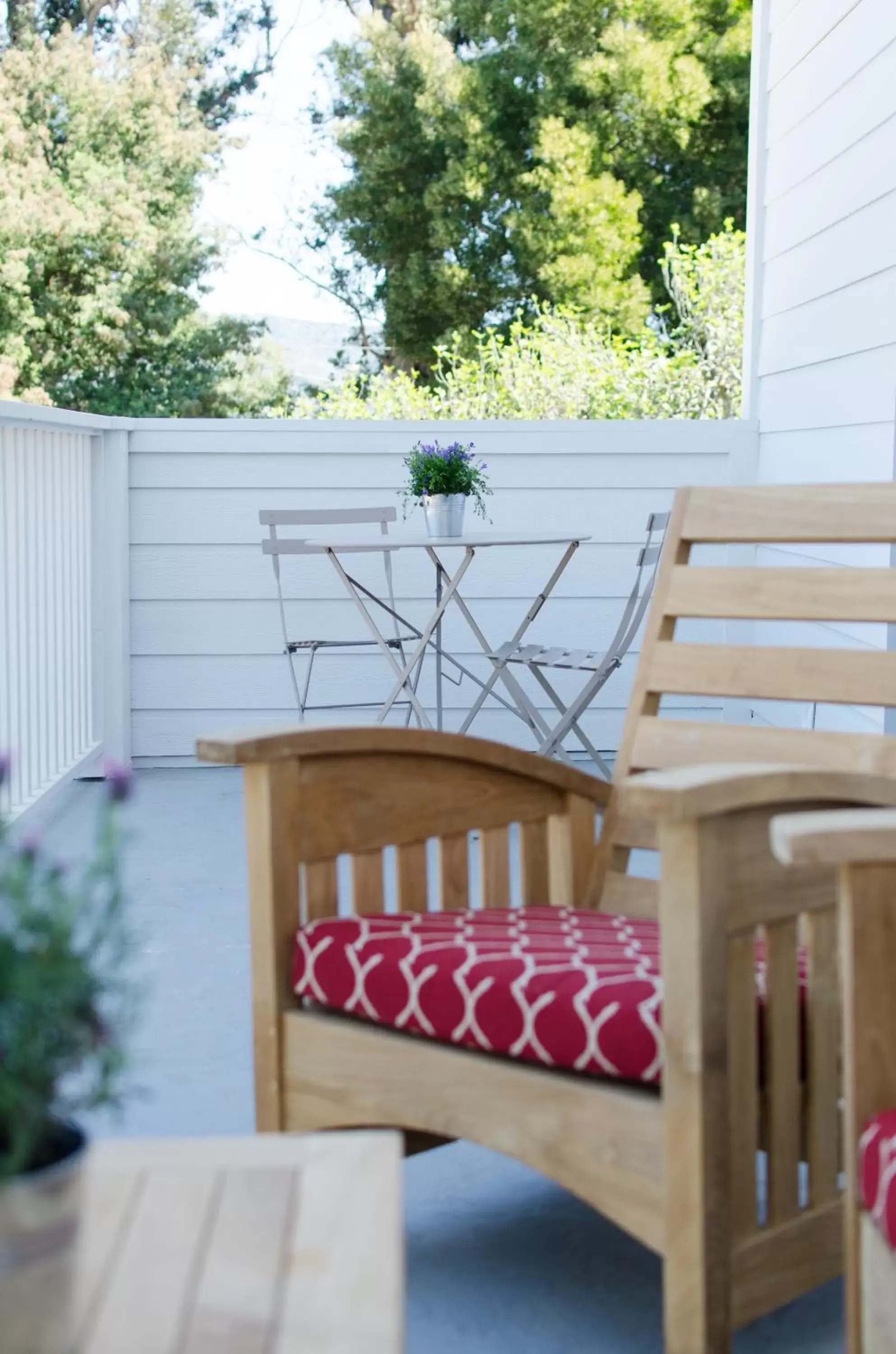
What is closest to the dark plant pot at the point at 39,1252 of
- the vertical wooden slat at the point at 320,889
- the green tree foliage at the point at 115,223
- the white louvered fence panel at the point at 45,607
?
the vertical wooden slat at the point at 320,889

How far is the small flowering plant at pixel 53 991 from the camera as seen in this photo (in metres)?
0.94

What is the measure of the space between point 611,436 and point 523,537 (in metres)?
0.92

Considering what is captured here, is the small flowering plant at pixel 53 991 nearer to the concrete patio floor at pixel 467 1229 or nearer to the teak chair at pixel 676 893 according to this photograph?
the concrete patio floor at pixel 467 1229

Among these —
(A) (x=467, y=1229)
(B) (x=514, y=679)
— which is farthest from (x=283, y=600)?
(A) (x=467, y=1229)

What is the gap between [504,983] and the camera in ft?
5.59

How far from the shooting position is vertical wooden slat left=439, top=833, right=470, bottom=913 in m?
2.17

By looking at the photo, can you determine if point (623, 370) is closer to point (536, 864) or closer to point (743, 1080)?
point (536, 864)

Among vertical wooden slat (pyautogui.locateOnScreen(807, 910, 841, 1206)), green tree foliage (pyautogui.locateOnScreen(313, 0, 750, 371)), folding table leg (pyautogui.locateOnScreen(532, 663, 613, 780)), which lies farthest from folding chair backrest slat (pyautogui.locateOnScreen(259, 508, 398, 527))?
green tree foliage (pyautogui.locateOnScreen(313, 0, 750, 371))

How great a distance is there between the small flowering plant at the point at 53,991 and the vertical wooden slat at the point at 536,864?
1306 millimetres

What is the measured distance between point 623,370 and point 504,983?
1114 centimetres

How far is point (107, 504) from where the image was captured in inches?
208

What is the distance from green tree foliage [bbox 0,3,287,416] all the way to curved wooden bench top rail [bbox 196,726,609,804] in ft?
44.7

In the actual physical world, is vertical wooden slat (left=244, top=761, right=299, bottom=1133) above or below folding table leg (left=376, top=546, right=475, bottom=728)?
below

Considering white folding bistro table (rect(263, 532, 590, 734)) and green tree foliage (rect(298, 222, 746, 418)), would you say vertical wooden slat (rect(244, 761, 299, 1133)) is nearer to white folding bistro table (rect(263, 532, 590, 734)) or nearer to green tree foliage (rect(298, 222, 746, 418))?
white folding bistro table (rect(263, 532, 590, 734))
